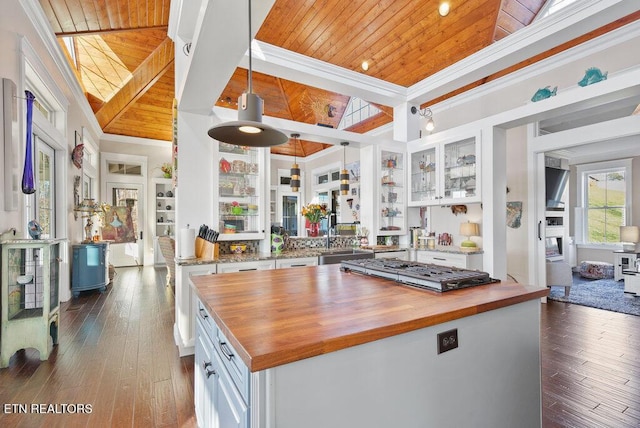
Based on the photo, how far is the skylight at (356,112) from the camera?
7223 millimetres

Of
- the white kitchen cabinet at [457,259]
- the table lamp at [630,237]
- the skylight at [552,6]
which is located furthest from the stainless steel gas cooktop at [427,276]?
the table lamp at [630,237]

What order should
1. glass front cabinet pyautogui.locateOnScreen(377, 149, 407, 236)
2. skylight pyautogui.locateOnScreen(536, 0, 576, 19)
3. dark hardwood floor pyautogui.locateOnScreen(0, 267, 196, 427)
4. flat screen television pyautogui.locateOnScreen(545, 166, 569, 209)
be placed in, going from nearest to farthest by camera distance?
1. dark hardwood floor pyautogui.locateOnScreen(0, 267, 196, 427)
2. skylight pyautogui.locateOnScreen(536, 0, 576, 19)
3. glass front cabinet pyautogui.locateOnScreen(377, 149, 407, 236)
4. flat screen television pyautogui.locateOnScreen(545, 166, 569, 209)

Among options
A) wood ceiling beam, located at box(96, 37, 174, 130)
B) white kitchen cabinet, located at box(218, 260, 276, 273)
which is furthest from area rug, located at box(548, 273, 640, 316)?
wood ceiling beam, located at box(96, 37, 174, 130)

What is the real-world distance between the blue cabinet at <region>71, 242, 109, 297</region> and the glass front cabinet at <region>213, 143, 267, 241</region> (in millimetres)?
3145

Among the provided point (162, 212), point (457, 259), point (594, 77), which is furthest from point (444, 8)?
point (162, 212)

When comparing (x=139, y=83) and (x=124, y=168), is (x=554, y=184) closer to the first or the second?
(x=139, y=83)

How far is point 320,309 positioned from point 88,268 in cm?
550

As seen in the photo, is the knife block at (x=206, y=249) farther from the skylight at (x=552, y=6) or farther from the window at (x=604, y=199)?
the window at (x=604, y=199)

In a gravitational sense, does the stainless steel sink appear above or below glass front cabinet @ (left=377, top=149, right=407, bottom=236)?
below

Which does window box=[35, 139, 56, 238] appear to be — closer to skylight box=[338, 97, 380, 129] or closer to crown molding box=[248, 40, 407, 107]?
crown molding box=[248, 40, 407, 107]

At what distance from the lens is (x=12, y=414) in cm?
203

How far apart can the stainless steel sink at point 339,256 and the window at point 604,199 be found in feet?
23.0

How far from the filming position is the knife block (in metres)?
3.18

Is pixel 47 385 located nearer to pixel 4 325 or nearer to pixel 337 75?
pixel 4 325
